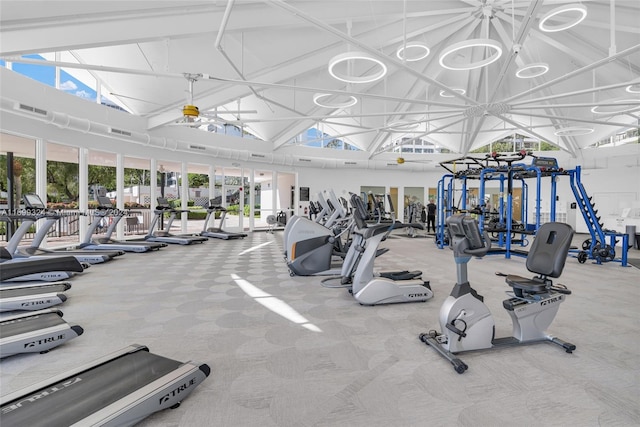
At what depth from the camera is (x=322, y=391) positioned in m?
2.13

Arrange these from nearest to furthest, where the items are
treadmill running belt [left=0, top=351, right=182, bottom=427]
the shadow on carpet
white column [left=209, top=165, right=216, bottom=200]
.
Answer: treadmill running belt [left=0, top=351, right=182, bottom=427] < the shadow on carpet < white column [left=209, top=165, right=216, bottom=200]

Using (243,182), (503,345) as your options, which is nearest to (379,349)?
(503,345)

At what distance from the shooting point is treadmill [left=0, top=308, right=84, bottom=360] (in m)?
2.49

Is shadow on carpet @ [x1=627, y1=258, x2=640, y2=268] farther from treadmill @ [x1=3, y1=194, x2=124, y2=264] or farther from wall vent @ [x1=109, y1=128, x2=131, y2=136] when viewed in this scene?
wall vent @ [x1=109, y1=128, x2=131, y2=136]

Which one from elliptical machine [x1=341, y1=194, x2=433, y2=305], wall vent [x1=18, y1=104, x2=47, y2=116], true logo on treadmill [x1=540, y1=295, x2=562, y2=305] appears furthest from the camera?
wall vent [x1=18, y1=104, x2=47, y2=116]

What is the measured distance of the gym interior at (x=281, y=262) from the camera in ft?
6.78

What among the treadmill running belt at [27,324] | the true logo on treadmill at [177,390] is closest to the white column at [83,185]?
the treadmill running belt at [27,324]

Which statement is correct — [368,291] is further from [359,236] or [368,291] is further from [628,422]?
[628,422]

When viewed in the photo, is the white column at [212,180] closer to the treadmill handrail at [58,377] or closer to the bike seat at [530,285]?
the treadmill handrail at [58,377]

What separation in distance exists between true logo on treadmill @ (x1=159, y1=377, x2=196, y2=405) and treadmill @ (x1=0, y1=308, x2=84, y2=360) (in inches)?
58.4

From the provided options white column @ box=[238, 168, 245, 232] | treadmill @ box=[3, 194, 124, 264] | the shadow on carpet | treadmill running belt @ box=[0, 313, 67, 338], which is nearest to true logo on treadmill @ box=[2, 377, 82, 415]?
treadmill running belt @ box=[0, 313, 67, 338]

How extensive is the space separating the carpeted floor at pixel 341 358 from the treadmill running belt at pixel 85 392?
271 millimetres

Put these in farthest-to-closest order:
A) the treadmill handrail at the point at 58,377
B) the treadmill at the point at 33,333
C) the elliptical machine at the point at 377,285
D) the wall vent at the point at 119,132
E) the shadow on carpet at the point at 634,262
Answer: the wall vent at the point at 119,132 → the shadow on carpet at the point at 634,262 → the elliptical machine at the point at 377,285 → the treadmill at the point at 33,333 → the treadmill handrail at the point at 58,377

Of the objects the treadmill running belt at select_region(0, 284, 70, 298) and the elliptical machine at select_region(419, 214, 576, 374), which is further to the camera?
the treadmill running belt at select_region(0, 284, 70, 298)
